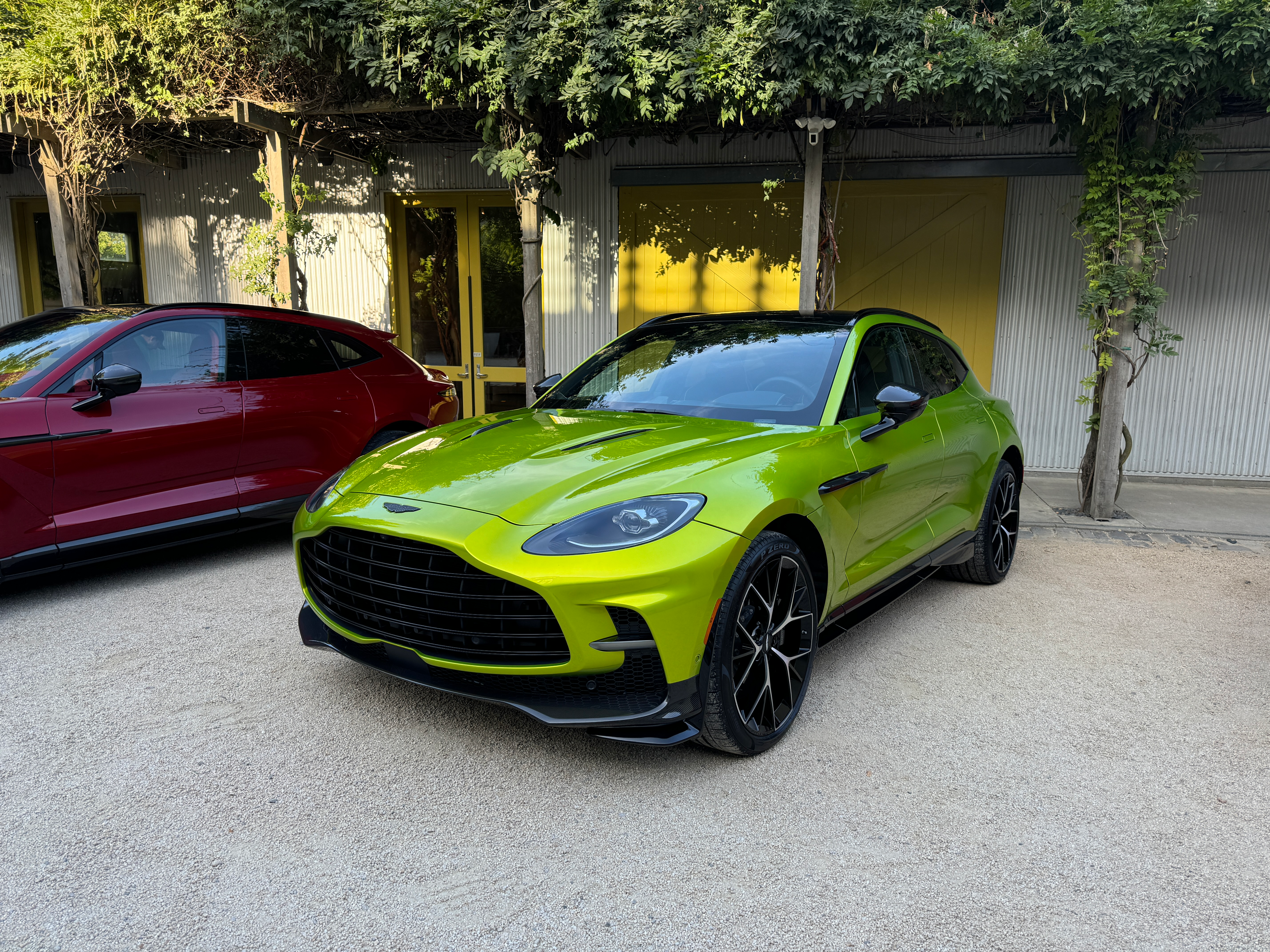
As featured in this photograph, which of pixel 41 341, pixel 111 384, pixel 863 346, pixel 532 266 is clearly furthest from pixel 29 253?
pixel 863 346

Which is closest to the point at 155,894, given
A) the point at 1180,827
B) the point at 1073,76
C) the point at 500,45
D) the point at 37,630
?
the point at 37,630

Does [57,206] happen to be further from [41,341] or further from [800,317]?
[800,317]

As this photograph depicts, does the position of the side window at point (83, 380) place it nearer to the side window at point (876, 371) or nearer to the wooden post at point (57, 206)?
the side window at point (876, 371)

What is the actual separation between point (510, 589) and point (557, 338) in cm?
764

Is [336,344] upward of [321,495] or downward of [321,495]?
upward

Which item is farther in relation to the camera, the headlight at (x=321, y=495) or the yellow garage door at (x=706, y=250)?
the yellow garage door at (x=706, y=250)

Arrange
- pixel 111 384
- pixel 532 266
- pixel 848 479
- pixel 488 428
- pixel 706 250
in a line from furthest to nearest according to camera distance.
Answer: pixel 706 250, pixel 532 266, pixel 111 384, pixel 488 428, pixel 848 479

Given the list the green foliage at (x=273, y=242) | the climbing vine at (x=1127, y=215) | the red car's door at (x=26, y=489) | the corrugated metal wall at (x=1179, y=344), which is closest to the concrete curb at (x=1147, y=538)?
the climbing vine at (x=1127, y=215)

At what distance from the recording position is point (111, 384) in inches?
177

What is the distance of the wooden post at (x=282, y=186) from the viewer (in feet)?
25.9

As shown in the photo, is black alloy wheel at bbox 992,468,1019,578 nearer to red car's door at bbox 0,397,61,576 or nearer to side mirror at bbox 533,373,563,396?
side mirror at bbox 533,373,563,396

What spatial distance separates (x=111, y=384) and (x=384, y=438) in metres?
1.86

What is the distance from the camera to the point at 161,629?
13.6 feet

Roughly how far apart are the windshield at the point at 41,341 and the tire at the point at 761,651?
3.90 meters
